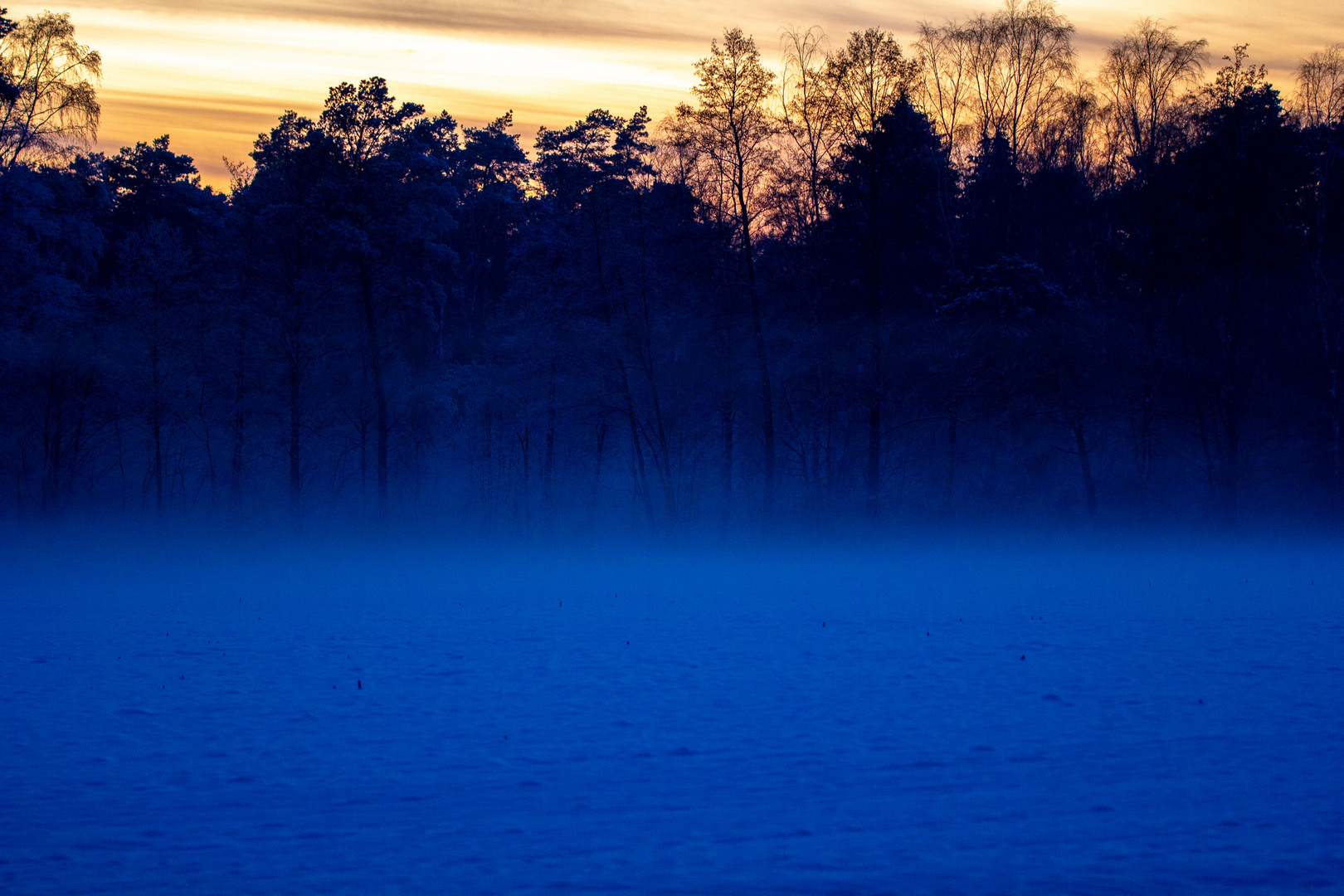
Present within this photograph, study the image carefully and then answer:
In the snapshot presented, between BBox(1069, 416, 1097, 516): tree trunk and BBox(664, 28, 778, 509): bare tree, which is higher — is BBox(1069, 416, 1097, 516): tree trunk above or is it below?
below

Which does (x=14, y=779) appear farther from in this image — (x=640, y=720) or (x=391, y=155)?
(x=391, y=155)

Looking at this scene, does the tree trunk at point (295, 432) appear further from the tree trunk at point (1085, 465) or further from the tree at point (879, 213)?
the tree trunk at point (1085, 465)

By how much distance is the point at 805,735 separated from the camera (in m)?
8.41

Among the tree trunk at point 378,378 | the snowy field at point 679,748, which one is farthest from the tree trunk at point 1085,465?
→ the tree trunk at point 378,378

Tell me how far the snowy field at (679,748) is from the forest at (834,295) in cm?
1917

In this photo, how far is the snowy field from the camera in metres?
5.68

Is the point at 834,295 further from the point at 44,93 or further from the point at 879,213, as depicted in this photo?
the point at 44,93

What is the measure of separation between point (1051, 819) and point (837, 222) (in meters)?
30.3

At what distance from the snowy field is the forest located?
19.2m

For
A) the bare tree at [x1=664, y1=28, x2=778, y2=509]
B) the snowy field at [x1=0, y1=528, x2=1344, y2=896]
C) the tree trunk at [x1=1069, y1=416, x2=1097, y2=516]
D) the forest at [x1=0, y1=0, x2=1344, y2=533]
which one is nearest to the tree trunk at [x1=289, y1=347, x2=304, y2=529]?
the forest at [x1=0, y1=0, x2=1344, y2=533]

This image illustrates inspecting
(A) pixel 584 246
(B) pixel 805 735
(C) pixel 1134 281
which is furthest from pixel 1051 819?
(C) pixel 1134 281

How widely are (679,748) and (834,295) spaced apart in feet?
99.9

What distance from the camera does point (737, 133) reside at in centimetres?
3434

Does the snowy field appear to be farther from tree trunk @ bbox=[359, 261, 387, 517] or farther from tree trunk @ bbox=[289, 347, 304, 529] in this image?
tree trunk @ bbox=[359, 261, 387, 517]
